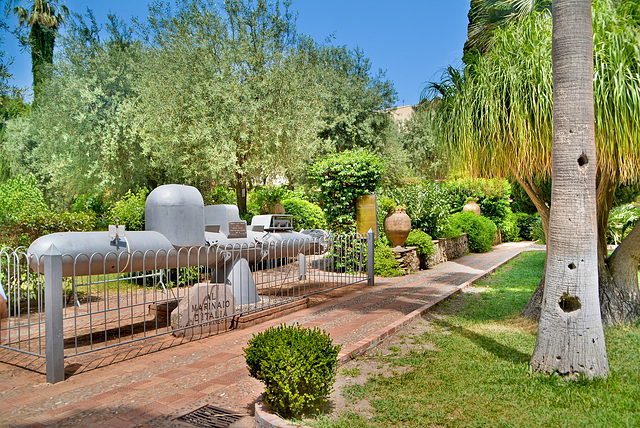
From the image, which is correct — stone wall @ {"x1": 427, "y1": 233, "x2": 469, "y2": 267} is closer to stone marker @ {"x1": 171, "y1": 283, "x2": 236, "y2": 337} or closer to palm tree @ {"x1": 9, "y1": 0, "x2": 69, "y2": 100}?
stone marker @ {"x1": 171, "y1": 283, "x2": 236, "y2": 337}

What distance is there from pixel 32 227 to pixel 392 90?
22.8m

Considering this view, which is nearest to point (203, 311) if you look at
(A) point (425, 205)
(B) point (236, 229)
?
(B) point (236, 229)

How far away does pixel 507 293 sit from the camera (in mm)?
10109

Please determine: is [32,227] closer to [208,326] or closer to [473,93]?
[208,326]

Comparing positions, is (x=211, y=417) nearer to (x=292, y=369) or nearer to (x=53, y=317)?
(x=292, y=369)

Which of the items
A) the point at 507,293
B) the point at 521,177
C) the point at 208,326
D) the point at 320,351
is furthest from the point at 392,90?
the point at 320,351

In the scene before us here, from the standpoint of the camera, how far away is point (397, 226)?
1355cm

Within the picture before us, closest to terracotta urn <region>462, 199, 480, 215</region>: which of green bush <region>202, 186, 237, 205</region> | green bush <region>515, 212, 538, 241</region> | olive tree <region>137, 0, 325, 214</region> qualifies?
green bush <region>515, 212, 538, 241</region>

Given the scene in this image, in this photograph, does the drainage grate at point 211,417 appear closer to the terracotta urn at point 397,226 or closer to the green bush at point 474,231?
the terracotta urn at point 397,226

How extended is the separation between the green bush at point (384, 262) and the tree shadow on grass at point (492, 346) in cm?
561

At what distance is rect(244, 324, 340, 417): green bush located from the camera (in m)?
3.67

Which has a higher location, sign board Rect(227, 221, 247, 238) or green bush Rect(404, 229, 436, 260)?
sign board Rect(227, 221, 247, 238)

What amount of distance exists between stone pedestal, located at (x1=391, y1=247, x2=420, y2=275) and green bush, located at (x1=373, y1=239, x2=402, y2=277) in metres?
0.28

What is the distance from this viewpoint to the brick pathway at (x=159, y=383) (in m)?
3.99
